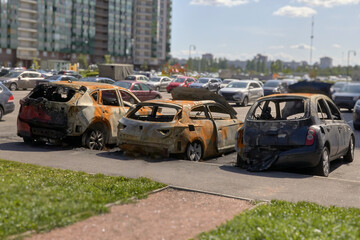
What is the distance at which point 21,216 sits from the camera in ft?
19.0

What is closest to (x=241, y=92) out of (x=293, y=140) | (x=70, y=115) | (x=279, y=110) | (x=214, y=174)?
(x=279, y=110)

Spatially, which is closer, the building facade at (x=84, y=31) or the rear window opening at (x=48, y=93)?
the rear window opening at (x=48, y=93)

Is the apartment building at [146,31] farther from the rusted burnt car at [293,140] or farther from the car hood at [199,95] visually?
the rusted burnt car at [293,140]

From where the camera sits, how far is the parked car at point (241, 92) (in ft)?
107

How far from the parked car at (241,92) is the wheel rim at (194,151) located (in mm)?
21445

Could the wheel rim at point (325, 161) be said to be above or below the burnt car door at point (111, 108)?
below

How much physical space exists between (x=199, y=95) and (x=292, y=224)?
314 inches

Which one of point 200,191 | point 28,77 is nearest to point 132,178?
point 200,191

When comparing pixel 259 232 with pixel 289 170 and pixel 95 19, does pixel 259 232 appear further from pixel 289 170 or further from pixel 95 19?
pixel 95 19

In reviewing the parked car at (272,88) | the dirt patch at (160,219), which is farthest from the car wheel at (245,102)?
the dirt patch at (160,219)

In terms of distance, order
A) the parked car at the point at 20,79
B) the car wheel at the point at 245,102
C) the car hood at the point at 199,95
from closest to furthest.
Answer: the car hood at the point at 199,95, the car wheel at the point at 245,102, the parked car at the point at 20,79

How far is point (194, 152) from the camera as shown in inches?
442

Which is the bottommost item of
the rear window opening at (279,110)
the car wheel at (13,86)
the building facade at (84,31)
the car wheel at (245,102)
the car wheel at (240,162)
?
the car wheel at (240,162)

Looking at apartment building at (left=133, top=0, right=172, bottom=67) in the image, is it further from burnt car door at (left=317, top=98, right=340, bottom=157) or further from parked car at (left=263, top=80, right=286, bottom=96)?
burnt car door at (left=317, top=98, right=340, bottom=157)
